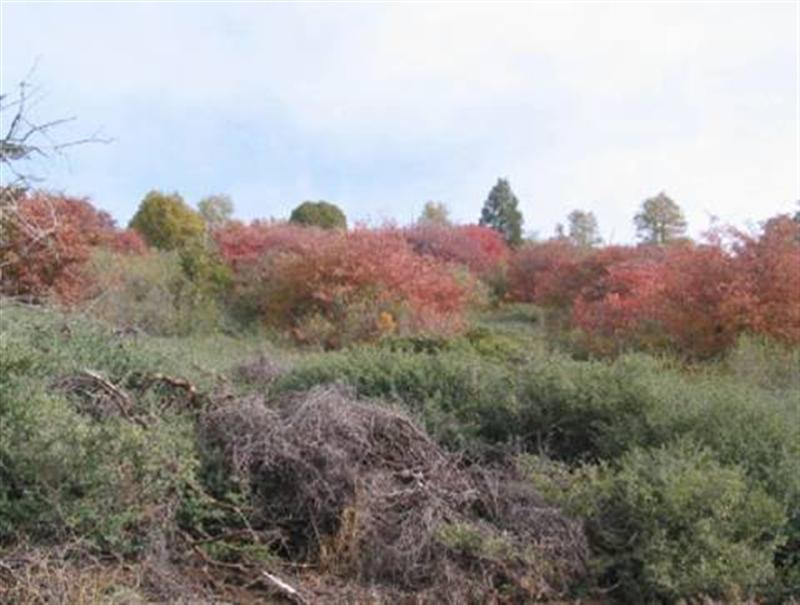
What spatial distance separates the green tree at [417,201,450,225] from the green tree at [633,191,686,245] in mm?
Answer: 7095

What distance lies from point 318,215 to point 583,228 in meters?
11.5

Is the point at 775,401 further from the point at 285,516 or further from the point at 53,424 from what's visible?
the point at 53,424

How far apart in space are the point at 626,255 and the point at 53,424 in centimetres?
2227

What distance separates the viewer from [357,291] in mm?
21156

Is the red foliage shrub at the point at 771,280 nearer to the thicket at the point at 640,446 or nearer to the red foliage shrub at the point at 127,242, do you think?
the thicket at the point at 640,446

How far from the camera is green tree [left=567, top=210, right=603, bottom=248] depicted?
36.8 metres

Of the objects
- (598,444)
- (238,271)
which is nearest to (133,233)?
(238,271)

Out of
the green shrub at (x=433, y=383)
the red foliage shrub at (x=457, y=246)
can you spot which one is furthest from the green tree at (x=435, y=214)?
the green shrub at (x=433, y=383)

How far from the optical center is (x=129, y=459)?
699 centimetres

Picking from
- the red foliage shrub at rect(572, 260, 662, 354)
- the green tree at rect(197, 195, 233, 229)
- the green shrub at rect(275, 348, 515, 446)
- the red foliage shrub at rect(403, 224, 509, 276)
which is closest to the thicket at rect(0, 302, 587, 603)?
the green shrub at rect(275, 348, 515, 446)

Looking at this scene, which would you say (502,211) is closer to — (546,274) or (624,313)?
(546,274)

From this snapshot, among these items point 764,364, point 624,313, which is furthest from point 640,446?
point 624,313

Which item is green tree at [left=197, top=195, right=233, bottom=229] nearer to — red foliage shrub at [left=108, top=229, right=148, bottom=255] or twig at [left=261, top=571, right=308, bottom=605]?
red foliage shrub at [left=108, top=229, right=148, bottom=255]

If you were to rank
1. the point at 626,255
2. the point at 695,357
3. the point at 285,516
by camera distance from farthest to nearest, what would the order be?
the point at 626,255
the point at 695,357
the point at 285,516
